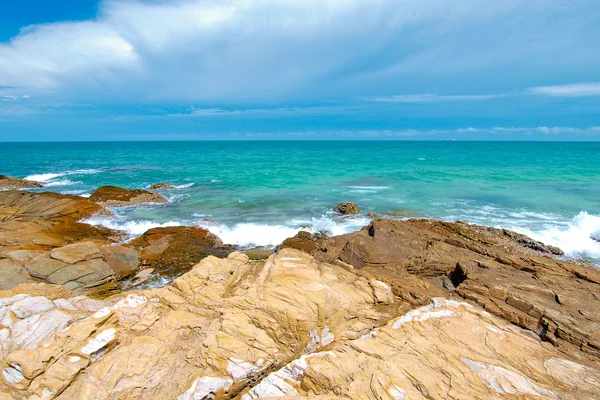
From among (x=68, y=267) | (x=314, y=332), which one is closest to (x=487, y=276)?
(x=314, y=332)

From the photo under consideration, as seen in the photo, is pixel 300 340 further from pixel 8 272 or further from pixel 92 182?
pixel 92 182

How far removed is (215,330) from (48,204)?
20.0 metres

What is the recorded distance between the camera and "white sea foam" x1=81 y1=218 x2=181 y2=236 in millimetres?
19855

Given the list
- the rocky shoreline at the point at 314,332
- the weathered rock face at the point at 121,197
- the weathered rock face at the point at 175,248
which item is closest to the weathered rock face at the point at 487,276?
the rocky shoreline at the point at 314,332

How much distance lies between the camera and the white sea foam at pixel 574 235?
17.1 m

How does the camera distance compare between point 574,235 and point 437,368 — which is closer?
point 437,368

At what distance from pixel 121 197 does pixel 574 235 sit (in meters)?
31.6

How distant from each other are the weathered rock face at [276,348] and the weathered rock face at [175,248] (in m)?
5.37

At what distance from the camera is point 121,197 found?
27.4 meters

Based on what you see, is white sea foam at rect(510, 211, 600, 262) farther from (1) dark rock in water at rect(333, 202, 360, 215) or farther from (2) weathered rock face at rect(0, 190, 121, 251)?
(2) weathered rock face at rect(0, 190, 121, 251)

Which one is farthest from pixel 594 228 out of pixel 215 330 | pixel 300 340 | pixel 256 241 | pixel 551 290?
pixel 215 330

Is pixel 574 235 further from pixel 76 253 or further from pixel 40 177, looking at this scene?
pixel 40 177

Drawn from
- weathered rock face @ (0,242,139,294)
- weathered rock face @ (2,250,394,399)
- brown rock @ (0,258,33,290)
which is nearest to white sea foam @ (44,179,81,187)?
weathered rock face @ (0,242,139,294)

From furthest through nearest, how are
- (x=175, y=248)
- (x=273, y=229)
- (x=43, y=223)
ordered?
(x=273, y=229)
(x=43, y=223)
(x=175, y=248)
